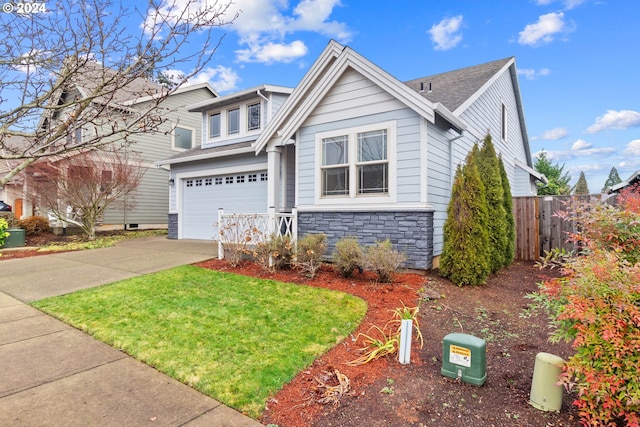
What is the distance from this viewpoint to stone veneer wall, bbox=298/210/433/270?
22.6 feet

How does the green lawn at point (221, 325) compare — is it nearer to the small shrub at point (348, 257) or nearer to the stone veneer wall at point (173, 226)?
the small shrub at point (348, 257)

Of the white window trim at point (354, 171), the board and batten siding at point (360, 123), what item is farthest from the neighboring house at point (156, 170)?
the white window trim at point (354, 171)

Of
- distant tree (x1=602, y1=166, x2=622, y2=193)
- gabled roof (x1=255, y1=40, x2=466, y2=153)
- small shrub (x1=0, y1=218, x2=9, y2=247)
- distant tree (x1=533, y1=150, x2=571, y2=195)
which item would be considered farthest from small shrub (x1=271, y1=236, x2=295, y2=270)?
distant tree (x1=602, y1=166, x2=622, y2=193)

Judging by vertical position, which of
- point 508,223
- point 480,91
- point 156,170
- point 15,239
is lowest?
point 15,239

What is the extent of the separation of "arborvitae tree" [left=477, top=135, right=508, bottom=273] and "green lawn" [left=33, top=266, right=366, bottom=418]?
12.2 ft

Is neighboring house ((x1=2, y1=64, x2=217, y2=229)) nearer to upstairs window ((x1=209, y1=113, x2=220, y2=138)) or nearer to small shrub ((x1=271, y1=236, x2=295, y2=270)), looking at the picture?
upstairs window ((x1=209, y1=113, x2=220, y2=138))

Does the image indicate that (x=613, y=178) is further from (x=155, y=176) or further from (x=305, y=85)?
(x=155, y=176)

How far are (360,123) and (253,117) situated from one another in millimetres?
6077

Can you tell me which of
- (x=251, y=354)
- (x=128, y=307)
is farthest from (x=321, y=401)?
(x=128, y=307)

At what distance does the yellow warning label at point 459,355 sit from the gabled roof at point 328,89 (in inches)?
186

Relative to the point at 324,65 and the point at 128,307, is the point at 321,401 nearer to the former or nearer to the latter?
the point at 128,307

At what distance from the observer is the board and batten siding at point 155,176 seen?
16750 mm

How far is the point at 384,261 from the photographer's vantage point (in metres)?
6.15

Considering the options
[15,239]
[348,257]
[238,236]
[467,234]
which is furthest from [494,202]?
[15,239]
